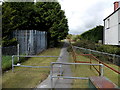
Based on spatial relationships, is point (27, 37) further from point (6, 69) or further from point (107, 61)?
point (107, 61)

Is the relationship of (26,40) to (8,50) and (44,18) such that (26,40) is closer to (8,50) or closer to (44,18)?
(8,50)

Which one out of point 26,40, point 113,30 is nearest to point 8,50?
point 26,40

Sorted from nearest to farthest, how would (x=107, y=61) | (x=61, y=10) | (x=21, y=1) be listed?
(x=107, y=61) → (x=21, y=1) → (x=61, y=10)

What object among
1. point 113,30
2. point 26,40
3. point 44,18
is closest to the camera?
point 26,40

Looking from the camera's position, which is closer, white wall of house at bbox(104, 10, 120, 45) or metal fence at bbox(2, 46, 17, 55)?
metal fence at bbox(2, 46, 17, 55)

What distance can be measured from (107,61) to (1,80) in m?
6.85

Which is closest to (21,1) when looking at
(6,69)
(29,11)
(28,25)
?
(29,11)

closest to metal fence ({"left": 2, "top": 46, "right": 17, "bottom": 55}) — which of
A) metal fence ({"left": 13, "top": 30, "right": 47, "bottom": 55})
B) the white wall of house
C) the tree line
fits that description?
metal fence ({"left": 13, "top": 30, "right": 47, "bottom": 55})

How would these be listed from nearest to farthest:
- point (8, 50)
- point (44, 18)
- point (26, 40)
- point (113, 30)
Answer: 1. point (8, 50)
2. point (26, 40)
3. point (113, 30)
4. point (44, 18)

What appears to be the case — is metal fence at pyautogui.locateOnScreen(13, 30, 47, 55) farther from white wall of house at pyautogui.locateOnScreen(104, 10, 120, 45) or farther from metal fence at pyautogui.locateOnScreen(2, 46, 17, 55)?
white wall of house at pyautogui.locateOnScreen(104, 10, 120, 45)

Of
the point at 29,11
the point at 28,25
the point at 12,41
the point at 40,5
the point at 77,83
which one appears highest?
the point at 40,5

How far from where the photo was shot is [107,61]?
28.3 feet

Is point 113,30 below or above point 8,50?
above

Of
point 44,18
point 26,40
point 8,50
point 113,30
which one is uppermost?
point 44,18
